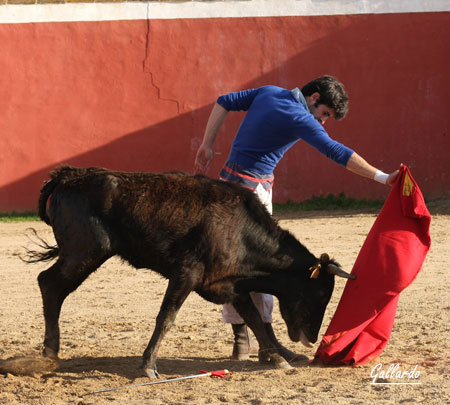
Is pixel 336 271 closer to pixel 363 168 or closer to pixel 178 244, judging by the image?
pixel 363 168

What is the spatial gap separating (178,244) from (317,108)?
1.22 meters

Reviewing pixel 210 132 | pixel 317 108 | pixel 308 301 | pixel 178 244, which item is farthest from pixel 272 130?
pixel 308 301

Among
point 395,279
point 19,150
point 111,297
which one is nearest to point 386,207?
point 395,279

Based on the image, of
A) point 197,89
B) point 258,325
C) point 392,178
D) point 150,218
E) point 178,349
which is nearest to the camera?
point 150,218

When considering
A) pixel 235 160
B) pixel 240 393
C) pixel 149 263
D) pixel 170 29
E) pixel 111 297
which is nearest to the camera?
pixel 240 393

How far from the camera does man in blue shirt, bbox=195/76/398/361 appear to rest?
494 cm

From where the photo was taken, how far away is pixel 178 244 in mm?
4871

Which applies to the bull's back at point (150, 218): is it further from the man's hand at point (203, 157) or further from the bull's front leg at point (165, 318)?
the man's hand at point (203, 157)

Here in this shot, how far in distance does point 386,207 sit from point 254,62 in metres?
7.98

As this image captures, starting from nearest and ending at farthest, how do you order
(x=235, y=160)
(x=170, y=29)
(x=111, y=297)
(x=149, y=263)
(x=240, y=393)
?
(x=240, y=393) → (x=149, y=263) → (x=235, y=160) → (x=111, y=297) → (x=170, y=29)

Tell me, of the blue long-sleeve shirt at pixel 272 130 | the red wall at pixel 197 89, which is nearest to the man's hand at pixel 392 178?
the blue long-sleeve shirt at pixel 272 130

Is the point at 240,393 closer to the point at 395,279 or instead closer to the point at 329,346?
the point at 329,346

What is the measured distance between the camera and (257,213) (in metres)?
5.09

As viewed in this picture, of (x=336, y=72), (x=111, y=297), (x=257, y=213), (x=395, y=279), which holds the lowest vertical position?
(x=111, y=297)
